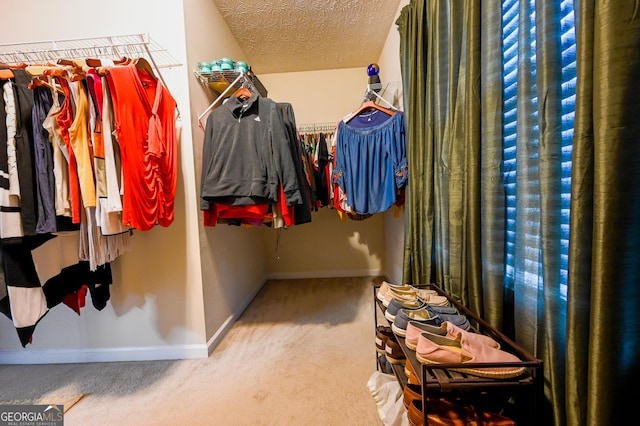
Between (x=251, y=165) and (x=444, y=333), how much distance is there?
3.84 feet

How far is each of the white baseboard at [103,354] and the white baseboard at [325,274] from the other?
1.47 metres

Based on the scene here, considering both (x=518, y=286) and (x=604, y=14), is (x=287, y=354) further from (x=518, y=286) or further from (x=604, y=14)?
(x=604, y=14)

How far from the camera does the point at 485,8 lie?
2.71 ft

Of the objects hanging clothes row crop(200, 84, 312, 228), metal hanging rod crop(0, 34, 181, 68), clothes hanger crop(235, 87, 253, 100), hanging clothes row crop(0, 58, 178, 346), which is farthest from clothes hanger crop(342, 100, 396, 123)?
hanging clothes row crop(0, 58, 178, 346)

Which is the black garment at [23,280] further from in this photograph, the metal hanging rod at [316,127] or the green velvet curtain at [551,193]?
the metal hanging rod at [316,127]

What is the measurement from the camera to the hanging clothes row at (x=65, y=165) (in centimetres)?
99

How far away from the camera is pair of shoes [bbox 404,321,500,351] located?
2.31 feet

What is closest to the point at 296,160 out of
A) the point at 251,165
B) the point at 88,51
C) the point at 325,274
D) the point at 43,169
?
the point at 251,165

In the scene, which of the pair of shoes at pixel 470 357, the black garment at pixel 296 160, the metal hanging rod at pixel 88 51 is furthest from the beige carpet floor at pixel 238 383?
the metal hanging rod at pixel 88 51

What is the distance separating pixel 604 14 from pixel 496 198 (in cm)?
50

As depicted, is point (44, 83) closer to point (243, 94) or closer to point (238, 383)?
point (243, 94)

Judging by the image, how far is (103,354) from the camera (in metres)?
1.50

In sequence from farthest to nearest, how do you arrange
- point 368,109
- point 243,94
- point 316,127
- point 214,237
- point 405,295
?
point 316,127 → point 368,109 → point 214,237 → point 243,94 → point 405,295

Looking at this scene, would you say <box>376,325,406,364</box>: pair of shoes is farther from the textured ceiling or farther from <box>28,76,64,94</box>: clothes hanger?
the textured ceiling
